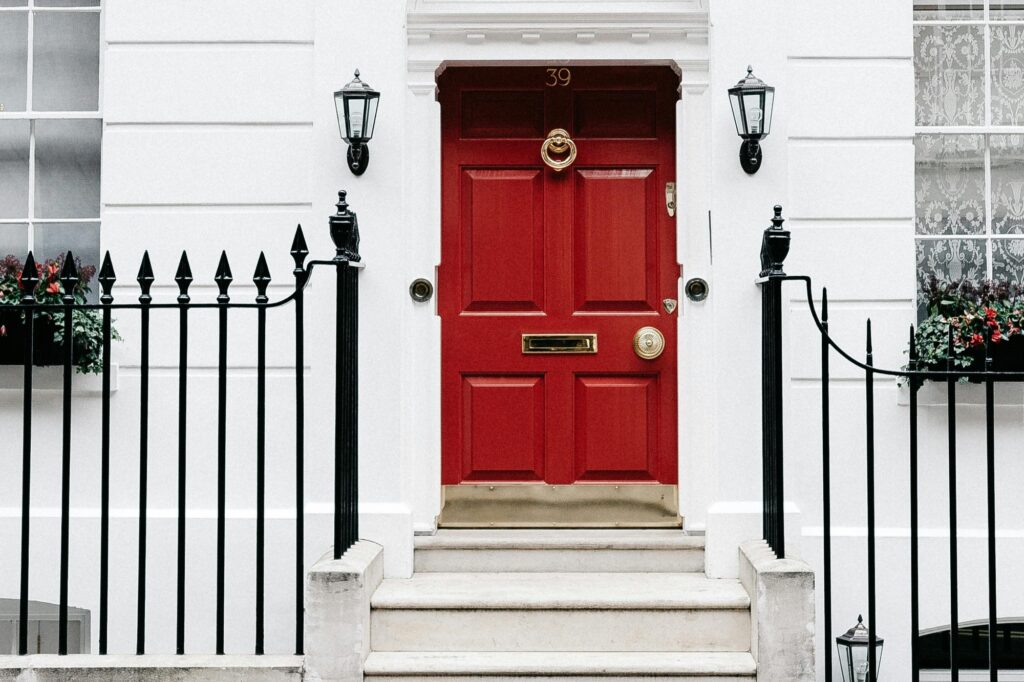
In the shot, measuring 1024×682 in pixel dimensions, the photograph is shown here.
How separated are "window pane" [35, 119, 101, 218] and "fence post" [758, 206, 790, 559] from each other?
3331 mm

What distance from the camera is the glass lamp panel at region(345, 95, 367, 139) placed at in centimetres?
470

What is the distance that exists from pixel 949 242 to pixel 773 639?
237 cm

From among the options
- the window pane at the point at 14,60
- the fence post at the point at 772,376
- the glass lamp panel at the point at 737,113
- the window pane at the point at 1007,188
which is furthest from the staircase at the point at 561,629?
the window pane at the point at 14,60

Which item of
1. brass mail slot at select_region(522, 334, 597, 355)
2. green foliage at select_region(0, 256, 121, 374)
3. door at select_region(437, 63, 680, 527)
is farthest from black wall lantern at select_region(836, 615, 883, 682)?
green foliage at select_region(0, 256, 121, 374)

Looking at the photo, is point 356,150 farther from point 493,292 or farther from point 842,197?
point 842,197

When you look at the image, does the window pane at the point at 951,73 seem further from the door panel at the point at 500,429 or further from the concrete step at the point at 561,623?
the concrete step at the point at 561,623

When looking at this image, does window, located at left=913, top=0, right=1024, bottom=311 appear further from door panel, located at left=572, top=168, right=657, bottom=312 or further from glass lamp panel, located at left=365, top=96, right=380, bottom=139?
glass lamp panel, located at left=365, top=96, right=380, bottom=139

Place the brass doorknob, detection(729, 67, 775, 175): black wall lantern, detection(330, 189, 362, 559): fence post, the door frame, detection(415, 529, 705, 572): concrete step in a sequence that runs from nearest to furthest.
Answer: detection(330, 189, 362, 559): fence post → detection(729, 67, 775, 175): black wall lantern → detection(415, 529, 705, 572): concrete step → the door frame → the brass doorknob

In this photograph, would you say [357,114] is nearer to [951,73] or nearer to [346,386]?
[346,386]

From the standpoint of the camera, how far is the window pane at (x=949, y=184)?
5199 mm

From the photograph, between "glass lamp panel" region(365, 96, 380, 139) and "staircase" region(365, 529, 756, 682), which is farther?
"glass lamp panel" region(365, 96, 380, 139)

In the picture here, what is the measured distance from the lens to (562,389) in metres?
5.11

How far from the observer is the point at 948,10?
5254mm

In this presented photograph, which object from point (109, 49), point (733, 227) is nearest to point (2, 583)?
point (109, 49)
